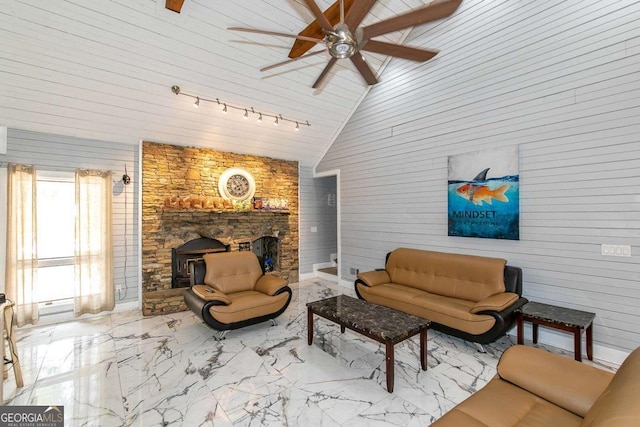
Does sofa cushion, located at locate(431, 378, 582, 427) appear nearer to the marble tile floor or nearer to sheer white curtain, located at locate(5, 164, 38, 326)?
the marble tile floor

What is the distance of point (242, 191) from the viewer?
5707 millimetres

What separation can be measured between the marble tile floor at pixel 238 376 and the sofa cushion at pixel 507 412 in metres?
0.69

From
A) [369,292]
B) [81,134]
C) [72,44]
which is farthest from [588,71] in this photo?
[81,134]

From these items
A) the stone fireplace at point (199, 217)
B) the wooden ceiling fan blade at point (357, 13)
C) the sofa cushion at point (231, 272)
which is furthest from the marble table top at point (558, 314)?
the stone fireplace at point (199, 217)

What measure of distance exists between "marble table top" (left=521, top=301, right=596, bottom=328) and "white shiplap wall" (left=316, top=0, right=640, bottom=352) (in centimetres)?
20

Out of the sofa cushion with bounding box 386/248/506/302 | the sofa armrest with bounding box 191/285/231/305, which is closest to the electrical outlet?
the sofa cushion with bounding box 386/248/506/302

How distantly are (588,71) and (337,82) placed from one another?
320 centimetres

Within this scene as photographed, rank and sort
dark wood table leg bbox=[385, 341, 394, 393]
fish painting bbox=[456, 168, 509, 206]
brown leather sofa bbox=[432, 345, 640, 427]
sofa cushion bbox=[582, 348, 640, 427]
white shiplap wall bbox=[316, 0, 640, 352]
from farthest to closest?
fish painting bbox=[456, 168, 509, 206]
white shiplap wall bbox=[316, 0, 640, 352]
dark wood table leg bbox=[385, 341, 394, 393]
brown leather sofa bbox=[432, 345, 640, 427]
sofa cushion bbox=[582, 348, 640, 427]

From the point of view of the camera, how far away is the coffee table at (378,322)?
2.45 meters

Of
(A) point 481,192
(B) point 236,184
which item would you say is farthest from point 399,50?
(B) point 236,184

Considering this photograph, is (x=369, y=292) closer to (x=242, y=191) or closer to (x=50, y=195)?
(x=242, y=191)

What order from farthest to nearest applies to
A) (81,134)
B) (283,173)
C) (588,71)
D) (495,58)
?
(283,173) < (81,134) < (495,58) < (588,71)

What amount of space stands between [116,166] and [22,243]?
155 cm

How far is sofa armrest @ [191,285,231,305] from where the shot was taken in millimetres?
3393
